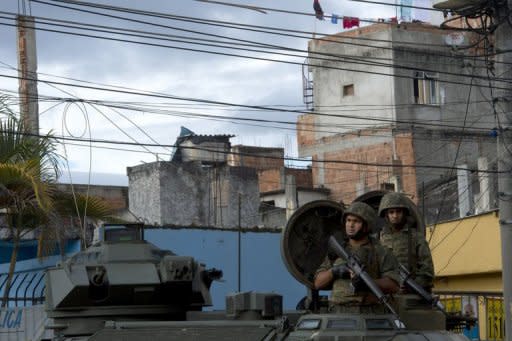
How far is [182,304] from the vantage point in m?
13.5

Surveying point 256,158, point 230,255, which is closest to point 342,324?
point 230,255

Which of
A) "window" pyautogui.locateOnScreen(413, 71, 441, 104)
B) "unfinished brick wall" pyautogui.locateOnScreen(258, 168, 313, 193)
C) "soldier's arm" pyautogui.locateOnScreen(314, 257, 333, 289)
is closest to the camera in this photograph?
"soldier's arm" pyautogui.locateOnScreen(314, 257, 333, 289)

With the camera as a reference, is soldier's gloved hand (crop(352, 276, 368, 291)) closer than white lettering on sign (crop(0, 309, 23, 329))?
Yes

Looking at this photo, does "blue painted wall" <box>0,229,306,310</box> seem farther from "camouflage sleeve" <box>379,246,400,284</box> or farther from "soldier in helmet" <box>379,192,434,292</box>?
"camouflage sleeve" <box>379,246,400,284</box>

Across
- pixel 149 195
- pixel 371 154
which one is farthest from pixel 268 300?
pixel 371 154

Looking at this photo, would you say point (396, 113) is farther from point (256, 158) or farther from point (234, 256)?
point (234, 256)

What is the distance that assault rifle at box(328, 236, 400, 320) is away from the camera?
422 inches

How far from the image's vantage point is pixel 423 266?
12430 millimetres

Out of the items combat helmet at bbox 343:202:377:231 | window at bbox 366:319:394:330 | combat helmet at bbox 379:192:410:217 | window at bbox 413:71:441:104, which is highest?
window at bbox 413:71:441:104

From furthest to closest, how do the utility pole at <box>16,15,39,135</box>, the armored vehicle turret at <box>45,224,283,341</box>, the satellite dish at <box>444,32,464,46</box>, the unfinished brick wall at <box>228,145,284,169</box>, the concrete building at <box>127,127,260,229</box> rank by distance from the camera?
1. the unfinished brick wall at <box>228,145,284,169</box>
2. the satellite dish at <box>444,32,464,46</box>
3. the concrete building at <box>127,127,260,229</box>
4. the utility pole at <box>16,15,39,135</box>
5. the armored vehicle turret at <box>45,224,283,341</box>

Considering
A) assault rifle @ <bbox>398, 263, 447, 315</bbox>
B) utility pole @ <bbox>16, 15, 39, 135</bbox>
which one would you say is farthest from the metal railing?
assault rifle @ <bbox>398, 263, 447, 315</bbox>

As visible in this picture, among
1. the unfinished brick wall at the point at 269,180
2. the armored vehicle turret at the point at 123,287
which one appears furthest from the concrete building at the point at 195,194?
the armored vehicle turret at the point at 123,287

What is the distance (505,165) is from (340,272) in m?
8.09

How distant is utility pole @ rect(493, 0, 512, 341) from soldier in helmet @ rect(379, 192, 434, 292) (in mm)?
6002
